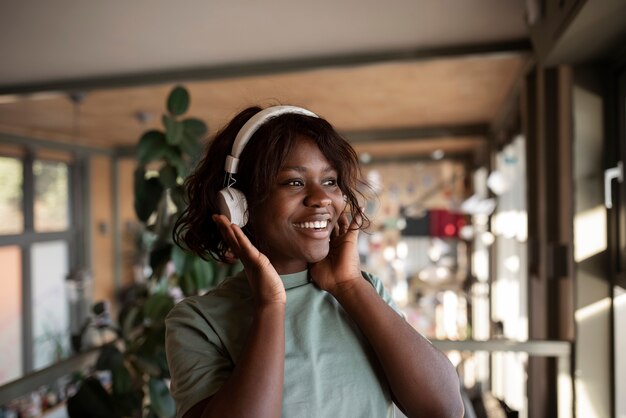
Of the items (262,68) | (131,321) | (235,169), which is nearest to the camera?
(235,169)

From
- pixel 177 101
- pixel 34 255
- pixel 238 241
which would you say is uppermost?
pixel 177 101

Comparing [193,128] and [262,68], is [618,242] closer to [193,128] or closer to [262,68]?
[193,128]

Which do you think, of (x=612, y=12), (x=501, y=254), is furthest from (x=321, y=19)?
(x=501, y=254)

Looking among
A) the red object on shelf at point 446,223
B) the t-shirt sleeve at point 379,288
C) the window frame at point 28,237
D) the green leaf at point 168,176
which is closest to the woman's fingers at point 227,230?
the t-shirt sleeve at point 379,288

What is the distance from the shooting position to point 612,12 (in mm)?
1308

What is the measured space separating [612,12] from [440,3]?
2.51 ft

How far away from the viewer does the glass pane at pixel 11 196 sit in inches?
205

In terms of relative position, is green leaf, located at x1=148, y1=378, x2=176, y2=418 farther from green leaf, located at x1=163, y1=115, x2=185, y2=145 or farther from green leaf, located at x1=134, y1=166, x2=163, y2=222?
green leaf, located at x1=163, y1=115, x2=185, y2=145

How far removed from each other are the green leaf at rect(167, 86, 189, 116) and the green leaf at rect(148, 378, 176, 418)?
1151 millimetres

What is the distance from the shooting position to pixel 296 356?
756mm

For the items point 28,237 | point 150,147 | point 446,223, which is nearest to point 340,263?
point 150,147

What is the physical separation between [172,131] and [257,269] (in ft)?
4.87

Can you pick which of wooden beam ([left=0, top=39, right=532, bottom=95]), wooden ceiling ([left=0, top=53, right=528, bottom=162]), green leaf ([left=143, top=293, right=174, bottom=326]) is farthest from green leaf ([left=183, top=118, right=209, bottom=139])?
green leaf ([left=143, top=293, right=174, bottom=326])

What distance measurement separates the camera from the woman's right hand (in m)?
0.73
